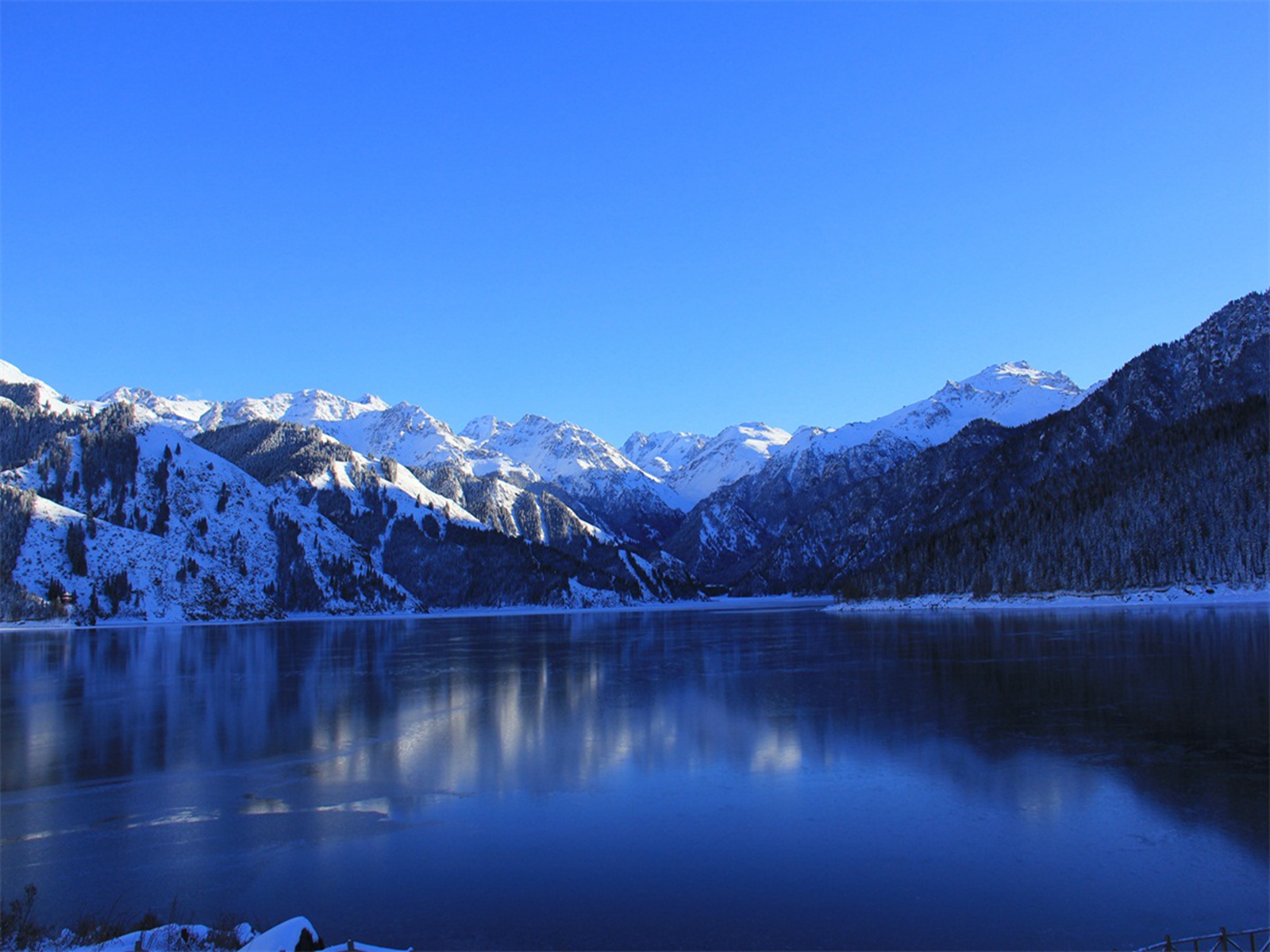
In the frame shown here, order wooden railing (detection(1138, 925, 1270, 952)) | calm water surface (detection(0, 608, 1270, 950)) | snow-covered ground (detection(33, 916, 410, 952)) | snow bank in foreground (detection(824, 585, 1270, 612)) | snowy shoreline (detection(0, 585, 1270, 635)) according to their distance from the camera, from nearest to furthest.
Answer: snow-covered ground (detection(33, 916, 410, 952)) → wooden railing (detection(1138, 925, 1270, 952)) → calm water surface (detection(0, 608, 1270, 950)) → snow bank in foreground (detection(824, 585, 1270, 612)) → snowy shoreline (detection(0, 585, 1270, 635))

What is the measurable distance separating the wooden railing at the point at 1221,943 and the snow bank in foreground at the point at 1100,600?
128 meters

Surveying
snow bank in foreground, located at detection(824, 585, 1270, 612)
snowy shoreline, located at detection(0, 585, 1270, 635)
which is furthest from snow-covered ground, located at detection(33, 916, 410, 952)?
snow bank in foreground, located at detection(824, 585, 1270, 612)

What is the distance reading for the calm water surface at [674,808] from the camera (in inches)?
664

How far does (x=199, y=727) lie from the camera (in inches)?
1582

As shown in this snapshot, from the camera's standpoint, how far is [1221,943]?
13438 mm

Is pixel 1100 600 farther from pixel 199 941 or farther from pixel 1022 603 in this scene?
pixel 199 941

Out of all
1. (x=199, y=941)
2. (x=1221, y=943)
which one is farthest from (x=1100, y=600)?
(x=199, y=941)

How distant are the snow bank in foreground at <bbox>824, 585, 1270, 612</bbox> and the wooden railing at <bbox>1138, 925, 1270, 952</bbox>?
12789 centimetres

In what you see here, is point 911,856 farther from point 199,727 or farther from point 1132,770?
point 199,727

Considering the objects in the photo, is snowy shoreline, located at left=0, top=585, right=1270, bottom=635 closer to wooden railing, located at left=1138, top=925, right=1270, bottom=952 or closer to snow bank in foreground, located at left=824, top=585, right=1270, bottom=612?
snow bank in foreground, located at left=824, top=585, right=1270, bottom=612

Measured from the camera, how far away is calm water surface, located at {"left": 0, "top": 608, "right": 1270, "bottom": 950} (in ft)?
55.3

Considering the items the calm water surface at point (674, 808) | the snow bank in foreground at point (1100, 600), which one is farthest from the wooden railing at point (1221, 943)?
the snow bank in foreground at point (1100, 600)

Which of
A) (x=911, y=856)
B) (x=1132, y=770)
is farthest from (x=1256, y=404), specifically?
(x=911, y=856)

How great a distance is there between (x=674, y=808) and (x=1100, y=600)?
139273mm
